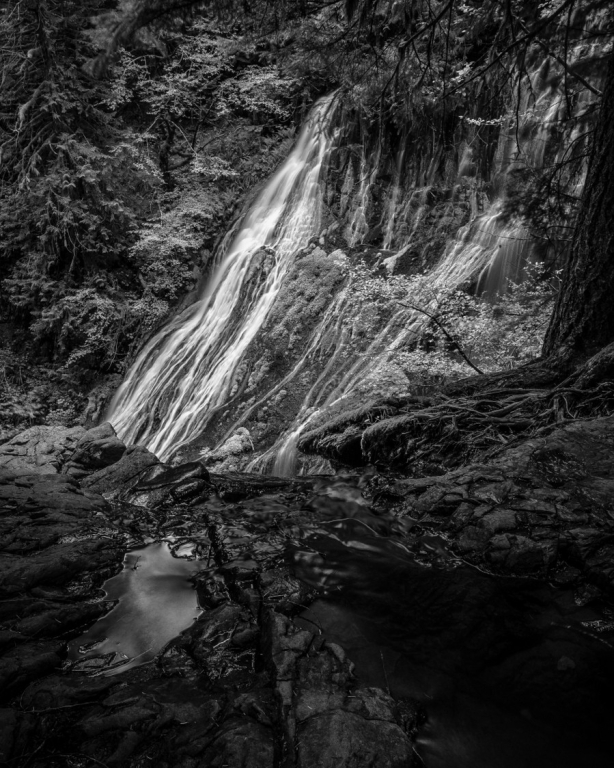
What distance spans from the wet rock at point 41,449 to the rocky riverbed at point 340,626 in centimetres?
520

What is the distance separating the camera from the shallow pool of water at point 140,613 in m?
2.28

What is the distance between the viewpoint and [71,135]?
11.6 metres

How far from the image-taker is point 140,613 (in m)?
2.66

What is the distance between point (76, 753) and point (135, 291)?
13.6 m

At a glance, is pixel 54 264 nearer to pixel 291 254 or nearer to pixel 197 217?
pixel 197 217

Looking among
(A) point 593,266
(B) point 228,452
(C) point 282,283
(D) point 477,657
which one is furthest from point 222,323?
(D) point 477,657

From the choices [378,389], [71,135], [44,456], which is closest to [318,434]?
[378,389]

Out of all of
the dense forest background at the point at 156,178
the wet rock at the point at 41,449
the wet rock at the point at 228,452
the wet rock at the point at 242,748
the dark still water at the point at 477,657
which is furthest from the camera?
the dense forest background at the point at 156,178

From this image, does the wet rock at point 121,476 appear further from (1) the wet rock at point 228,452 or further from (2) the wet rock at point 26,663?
(2) the wet rock at point 26,663

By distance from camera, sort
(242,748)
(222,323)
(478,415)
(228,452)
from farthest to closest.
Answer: (222,323) < (228,452) < (478,415) < (242,748)

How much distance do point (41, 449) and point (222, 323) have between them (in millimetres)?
5015

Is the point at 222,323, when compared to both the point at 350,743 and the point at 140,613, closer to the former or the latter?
the point at 140,613

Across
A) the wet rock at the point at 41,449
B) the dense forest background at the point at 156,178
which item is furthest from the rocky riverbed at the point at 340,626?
the wet rock at the point at 41,449

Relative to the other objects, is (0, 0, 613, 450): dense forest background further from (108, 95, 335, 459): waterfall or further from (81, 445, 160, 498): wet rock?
(81, 445, 160, 498): wet rock
